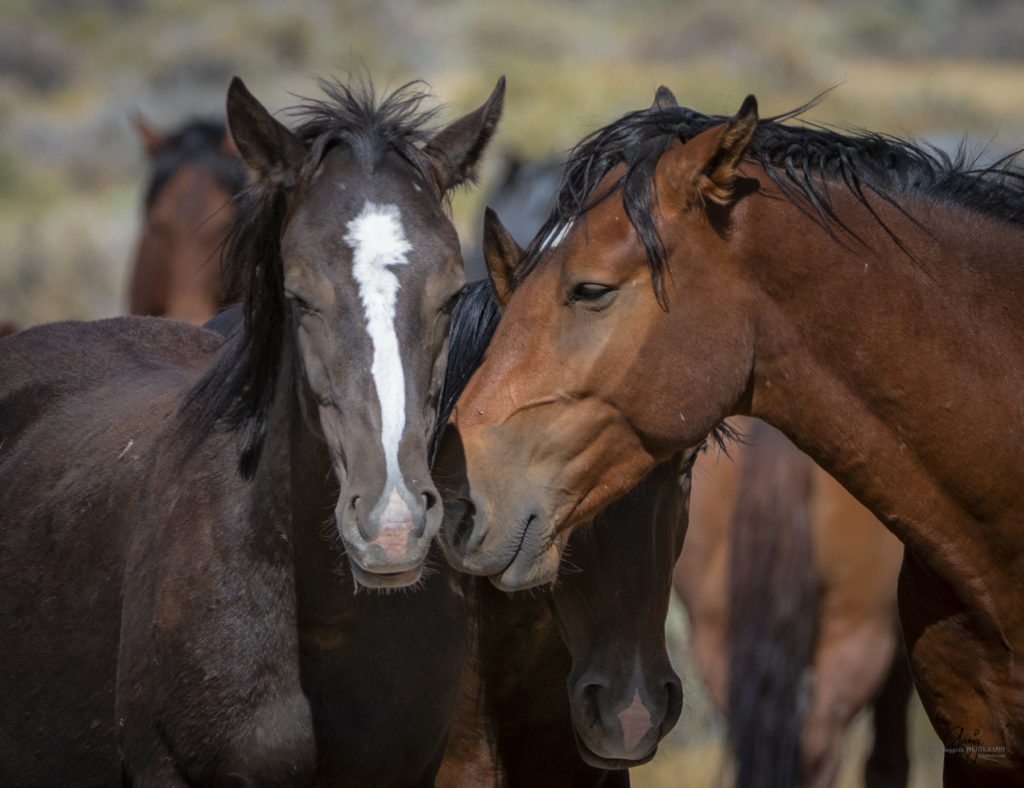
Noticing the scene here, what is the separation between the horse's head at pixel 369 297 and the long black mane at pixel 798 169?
13.7 inches

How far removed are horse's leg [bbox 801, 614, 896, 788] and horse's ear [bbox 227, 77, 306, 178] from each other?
3.30m

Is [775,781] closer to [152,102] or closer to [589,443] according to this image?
[589,443]

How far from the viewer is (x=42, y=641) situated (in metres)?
3.43

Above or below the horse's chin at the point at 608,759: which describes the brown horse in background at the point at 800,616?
above

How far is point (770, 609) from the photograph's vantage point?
204 inches

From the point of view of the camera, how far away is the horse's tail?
5.07 m

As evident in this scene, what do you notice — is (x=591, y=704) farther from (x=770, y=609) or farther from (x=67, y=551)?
(x=770, y=609)

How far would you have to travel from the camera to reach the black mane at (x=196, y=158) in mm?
7512

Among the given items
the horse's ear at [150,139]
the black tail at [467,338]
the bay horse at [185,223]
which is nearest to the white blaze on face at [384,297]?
the black tail at [467,338]

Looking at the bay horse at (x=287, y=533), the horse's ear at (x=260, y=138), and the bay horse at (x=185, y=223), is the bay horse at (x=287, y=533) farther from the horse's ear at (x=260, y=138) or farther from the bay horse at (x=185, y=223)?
the bay horse at (x=185, y=223)

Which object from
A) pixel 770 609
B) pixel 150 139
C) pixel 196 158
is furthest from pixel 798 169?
pixel 150 139

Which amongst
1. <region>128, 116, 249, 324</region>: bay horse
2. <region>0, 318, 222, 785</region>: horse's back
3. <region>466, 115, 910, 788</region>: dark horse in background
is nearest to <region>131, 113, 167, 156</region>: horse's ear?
<region>128, 116, 249, 324</region>: bay horse

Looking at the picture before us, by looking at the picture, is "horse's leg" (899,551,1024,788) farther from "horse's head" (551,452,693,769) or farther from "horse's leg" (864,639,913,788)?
"horse's leg" (864,639,913,788)

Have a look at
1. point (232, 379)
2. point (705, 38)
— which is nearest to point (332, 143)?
point (232, 379)
